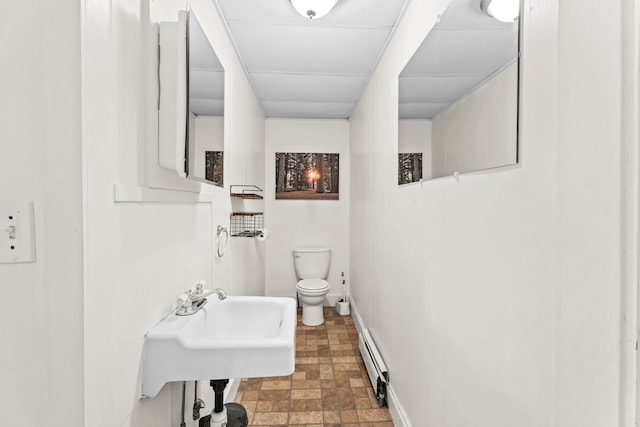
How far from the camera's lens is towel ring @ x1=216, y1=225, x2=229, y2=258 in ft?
5.50

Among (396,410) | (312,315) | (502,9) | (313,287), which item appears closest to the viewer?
(502,9)

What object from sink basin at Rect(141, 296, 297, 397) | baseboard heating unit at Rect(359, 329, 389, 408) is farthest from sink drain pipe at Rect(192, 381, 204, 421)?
baseboard heating unit at Rect(359, 329, 389, 408)

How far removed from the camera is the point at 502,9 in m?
0.84

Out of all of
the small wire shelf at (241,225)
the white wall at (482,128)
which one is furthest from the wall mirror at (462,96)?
the small wire shelf at (241,225)

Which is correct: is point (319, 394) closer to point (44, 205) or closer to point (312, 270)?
point (312, 270)

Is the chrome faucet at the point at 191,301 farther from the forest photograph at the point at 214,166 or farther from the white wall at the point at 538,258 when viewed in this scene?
the white wall at the point at 538,258

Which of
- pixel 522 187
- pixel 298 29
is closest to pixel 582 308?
pixel 522 187

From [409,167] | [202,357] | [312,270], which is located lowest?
[312,270]

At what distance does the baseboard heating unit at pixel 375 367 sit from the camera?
186 centimetres

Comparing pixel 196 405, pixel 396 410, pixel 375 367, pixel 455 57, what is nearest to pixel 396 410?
pixel 396 410

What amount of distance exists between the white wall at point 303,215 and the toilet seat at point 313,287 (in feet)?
1.88

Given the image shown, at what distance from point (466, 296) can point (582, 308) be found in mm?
452

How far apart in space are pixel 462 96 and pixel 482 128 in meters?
0.18

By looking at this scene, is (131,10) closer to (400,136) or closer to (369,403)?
(400,136)
